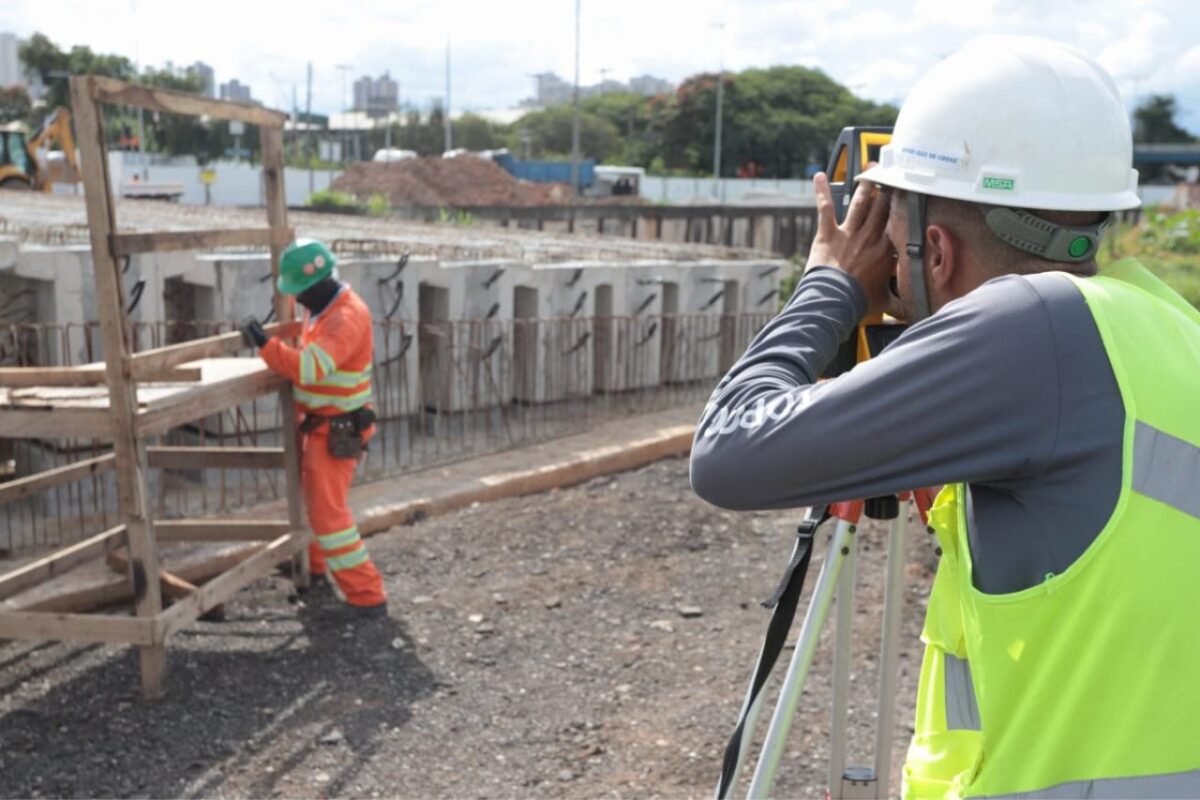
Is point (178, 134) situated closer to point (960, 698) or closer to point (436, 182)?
point (436, 182)

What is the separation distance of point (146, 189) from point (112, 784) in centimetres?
3400

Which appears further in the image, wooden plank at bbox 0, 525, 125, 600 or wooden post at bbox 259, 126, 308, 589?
wooden post at bbox 259, 126, 308, 589

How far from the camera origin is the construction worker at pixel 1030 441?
1.35 m

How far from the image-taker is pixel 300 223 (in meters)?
14.1

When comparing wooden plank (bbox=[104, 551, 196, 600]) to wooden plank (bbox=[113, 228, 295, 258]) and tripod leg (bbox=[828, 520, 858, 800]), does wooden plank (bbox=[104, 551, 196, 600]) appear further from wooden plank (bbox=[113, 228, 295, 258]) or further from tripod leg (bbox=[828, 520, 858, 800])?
tripod leg (bbox=[828, 520, 858, 800])

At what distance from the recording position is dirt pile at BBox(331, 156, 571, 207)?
3319 centimetres

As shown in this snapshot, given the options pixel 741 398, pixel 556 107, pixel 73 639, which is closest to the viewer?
pixel 741 398

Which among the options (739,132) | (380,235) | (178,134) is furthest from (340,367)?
(739,132)

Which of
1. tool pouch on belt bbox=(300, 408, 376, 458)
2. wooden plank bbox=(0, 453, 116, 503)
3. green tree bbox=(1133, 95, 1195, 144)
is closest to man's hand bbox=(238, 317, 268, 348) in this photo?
tool pouch on belt bbox=(300, 408, 376, 458)

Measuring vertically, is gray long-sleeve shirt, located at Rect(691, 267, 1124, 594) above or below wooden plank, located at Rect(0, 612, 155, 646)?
above

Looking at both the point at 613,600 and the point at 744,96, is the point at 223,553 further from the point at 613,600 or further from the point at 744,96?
the point at 744,96

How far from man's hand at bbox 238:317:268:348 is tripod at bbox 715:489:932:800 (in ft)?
11.5

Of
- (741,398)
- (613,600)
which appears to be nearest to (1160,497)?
(741,398)

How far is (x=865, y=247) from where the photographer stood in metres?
1.77
